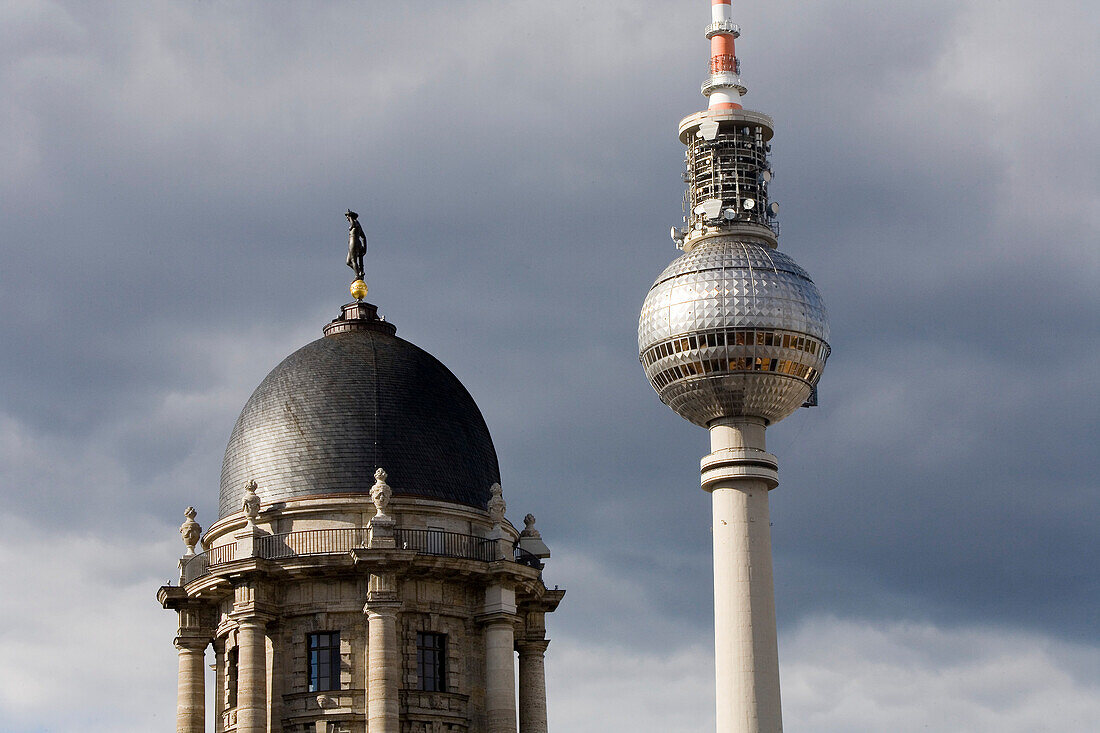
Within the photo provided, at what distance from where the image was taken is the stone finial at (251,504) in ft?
276

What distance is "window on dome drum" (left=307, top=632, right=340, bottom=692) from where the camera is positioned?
82.2m

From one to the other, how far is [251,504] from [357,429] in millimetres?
5510

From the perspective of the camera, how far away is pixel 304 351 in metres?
90.8

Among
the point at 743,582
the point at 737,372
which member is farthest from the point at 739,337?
the point at 743,582

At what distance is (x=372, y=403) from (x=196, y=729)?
49.4 feet

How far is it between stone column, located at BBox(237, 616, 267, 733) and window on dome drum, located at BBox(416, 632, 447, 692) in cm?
606

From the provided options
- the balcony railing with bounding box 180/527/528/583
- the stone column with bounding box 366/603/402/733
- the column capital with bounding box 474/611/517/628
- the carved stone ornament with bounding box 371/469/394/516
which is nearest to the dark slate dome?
the carved stone ornament with bounding box 371/469/394/516

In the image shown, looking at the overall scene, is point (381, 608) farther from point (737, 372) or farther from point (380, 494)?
point (737, 372)

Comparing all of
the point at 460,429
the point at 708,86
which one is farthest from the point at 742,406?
the point at 460,429

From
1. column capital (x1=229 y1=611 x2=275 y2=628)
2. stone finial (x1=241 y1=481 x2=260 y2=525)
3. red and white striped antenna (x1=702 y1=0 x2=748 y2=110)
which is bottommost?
column capital (x1=229 y1=611 x2=275 y2=628)

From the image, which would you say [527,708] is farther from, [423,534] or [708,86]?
[708,86]

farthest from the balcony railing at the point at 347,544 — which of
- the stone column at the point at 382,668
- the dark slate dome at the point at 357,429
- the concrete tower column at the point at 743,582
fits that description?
the concrete tower column at the point at 743,582

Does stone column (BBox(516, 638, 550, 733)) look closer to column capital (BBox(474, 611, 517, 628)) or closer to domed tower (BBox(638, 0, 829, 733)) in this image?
column capital (BBox(474, 611, 517, 628))

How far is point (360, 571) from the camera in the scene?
82188mm
